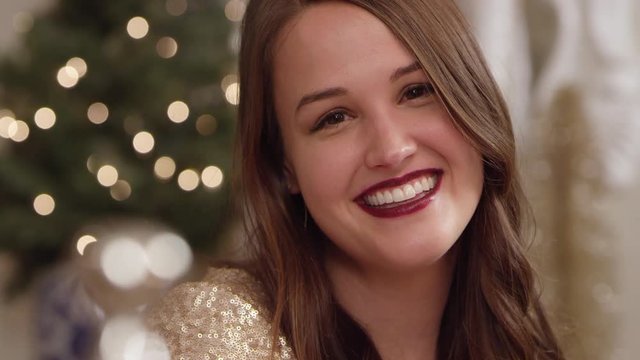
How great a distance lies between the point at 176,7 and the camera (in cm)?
303

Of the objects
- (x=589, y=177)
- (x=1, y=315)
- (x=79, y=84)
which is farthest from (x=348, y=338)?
(x=1, y=315)

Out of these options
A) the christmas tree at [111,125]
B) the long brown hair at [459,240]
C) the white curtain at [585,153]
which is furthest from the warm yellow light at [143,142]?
the long brown hair at [459,240]

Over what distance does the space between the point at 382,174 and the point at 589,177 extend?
4.34 ft

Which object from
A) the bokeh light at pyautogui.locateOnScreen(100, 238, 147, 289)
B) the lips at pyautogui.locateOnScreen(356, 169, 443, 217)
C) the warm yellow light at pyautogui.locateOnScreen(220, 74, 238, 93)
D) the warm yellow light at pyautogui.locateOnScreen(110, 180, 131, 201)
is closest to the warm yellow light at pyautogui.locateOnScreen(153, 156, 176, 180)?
the warm yellow light at pyautogui.locateOnScreen(110, 180, 131, 201)

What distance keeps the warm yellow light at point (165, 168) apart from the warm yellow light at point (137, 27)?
0.37 meters

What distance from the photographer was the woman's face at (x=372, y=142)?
4.18 ft

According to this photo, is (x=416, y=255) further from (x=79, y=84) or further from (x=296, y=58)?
(x=79, y=84)

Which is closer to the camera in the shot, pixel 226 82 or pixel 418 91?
pixel 418 91

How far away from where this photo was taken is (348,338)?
141 cm

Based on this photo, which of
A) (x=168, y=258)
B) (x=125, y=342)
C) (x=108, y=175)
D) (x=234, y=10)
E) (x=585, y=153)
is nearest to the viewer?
(x=125, y=342)

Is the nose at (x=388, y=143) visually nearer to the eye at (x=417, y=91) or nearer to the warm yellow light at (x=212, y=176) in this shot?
the eye at (x=417, y=91)

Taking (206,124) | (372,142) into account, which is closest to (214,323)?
(372,142)

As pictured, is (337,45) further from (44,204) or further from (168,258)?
(44,204)

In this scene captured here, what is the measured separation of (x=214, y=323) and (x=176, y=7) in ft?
6.20
